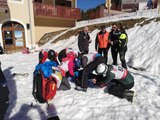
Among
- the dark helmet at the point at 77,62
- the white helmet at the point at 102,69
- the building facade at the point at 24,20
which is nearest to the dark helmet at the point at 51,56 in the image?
the dark helmet at the point at 77,62

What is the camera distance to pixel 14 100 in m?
5.34

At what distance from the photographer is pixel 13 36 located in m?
18.7

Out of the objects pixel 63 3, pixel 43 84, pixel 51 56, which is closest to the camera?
pixel 43 84

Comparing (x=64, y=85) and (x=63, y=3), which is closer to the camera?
(x=64, y=85)

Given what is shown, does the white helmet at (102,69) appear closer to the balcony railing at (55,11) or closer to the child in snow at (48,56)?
the child in snow at (48,56)

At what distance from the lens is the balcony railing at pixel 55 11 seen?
19994 mm

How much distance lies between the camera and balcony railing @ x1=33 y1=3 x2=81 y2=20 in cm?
1999

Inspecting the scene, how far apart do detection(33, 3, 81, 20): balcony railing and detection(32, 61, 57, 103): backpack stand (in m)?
16.0

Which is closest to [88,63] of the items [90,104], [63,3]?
[90,104]

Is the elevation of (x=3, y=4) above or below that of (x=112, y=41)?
above

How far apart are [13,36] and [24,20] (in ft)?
5.88

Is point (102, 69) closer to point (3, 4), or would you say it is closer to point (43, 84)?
point (43, 84)

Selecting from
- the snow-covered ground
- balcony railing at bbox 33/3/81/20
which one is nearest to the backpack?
the snow-covered ground

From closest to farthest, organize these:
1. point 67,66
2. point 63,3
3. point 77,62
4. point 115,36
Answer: point 77,62, point 67,66, point 115,36, point 63,3
